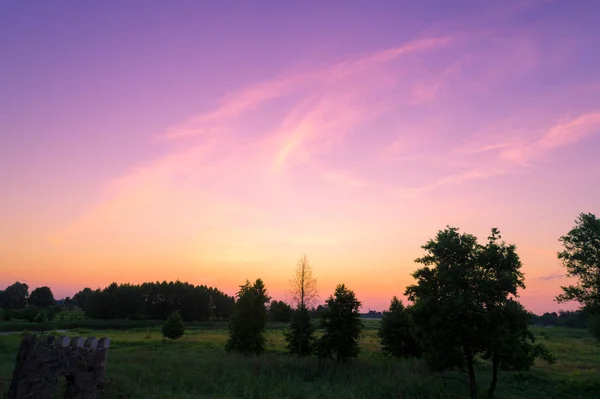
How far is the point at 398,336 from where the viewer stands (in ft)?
127

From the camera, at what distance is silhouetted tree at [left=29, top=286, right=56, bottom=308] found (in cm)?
16609

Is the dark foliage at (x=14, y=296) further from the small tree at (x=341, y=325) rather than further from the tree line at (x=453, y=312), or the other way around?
the small tree at (x=341, y=325)

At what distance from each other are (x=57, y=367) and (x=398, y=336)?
1276 inches

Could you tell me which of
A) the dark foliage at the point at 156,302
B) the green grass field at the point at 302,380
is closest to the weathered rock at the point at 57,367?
the green grass field at the point at 302,380

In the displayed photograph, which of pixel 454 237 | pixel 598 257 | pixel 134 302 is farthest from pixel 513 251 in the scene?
pixel 134 302

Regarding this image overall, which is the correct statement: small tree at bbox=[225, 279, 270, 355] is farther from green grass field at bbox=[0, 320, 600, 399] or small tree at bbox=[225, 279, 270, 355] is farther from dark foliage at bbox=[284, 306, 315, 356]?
green grass field at bbox=[0, 320, 600, 399]

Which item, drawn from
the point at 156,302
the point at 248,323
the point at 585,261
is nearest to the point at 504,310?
the point at 585,261

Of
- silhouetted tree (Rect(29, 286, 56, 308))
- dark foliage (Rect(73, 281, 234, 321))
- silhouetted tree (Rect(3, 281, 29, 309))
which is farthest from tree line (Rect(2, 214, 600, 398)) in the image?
silhouetted tree (Rect(29, 286, 56, 308))

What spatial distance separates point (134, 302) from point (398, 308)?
111 metres

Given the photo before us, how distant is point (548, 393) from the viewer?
88.8 ft

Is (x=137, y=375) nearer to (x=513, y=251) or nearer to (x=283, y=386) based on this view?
(x=283, y=386)

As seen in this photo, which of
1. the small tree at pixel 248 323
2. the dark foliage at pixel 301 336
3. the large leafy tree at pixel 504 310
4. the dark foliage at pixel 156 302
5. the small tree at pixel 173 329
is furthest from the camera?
the dark foliage at pixel 156 302

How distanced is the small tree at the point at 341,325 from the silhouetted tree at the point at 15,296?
6563 inches

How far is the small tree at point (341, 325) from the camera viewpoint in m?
33.3
